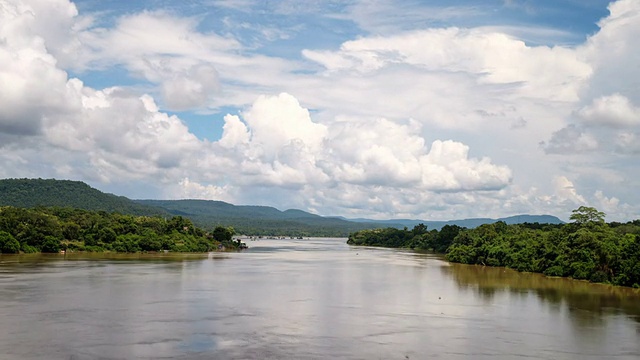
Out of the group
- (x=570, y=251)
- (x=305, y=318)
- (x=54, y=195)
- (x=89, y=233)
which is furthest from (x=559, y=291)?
(x=54, y=195)

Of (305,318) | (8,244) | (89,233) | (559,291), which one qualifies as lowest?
(305,318)

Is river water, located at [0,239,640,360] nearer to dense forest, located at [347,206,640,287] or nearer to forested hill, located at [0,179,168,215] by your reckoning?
dense forest, located at [347,206,640,287]

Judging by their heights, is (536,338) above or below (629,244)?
below

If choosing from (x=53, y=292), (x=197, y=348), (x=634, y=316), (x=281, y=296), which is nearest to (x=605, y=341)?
(x=634, y=316)

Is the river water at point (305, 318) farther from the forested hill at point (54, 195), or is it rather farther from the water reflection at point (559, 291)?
the forested hill at point (54, 195)

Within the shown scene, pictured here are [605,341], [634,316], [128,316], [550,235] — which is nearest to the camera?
[605,341]

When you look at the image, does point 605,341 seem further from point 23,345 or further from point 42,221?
point 42,221

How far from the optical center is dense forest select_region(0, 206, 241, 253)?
7381cm

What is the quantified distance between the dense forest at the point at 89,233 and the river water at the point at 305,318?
1058 inches

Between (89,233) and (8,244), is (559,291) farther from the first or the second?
(89,233)

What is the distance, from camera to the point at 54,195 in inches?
6826

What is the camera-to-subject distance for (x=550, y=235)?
207 feet

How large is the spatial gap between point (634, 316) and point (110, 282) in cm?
3391

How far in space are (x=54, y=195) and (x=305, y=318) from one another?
163453mm
